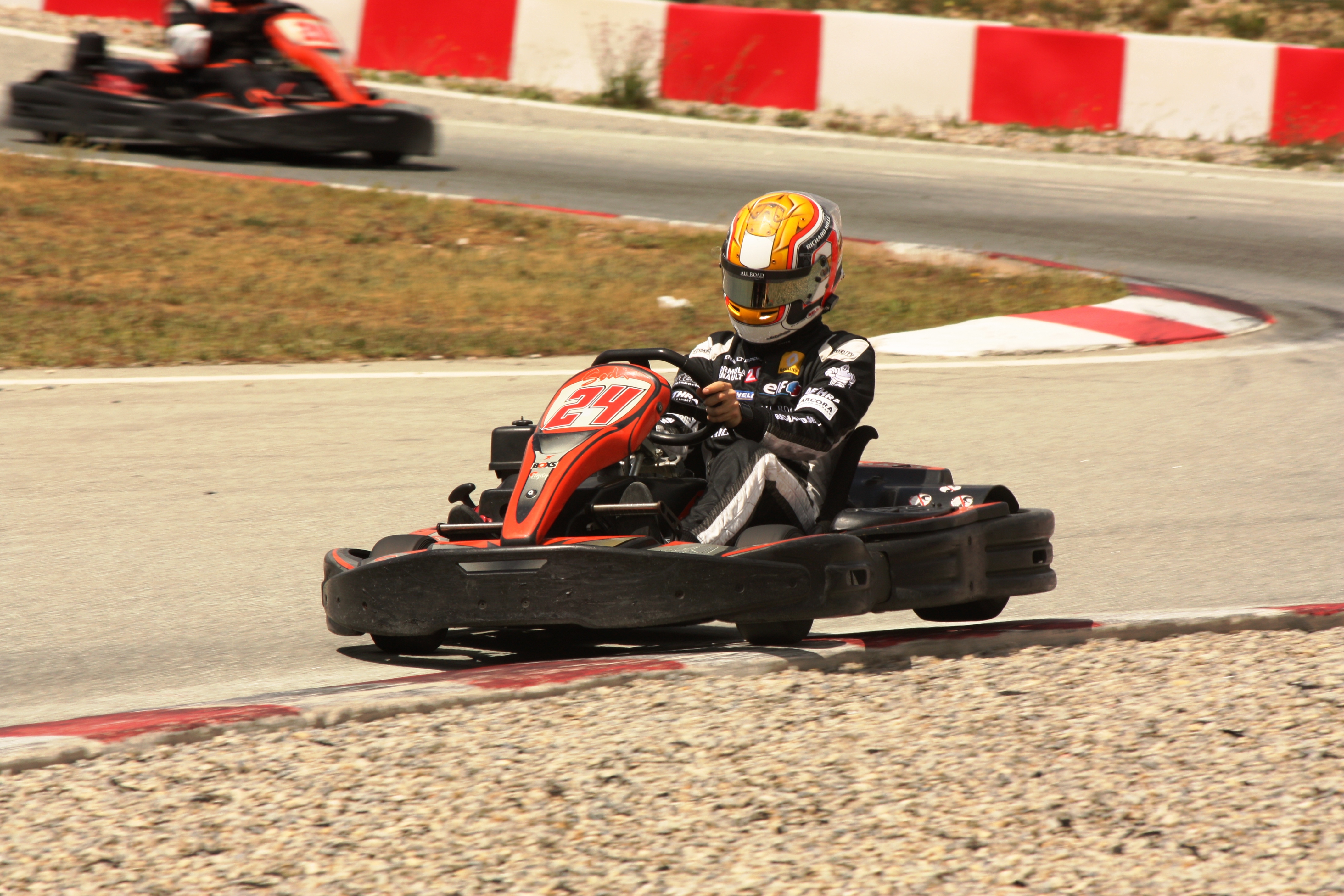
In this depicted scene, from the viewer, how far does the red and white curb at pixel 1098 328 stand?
27.0 ft

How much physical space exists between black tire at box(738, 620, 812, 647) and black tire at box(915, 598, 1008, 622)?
695mm

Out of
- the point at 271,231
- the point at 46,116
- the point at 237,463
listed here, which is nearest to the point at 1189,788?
the point at 237,463

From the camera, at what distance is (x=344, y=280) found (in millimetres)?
9422

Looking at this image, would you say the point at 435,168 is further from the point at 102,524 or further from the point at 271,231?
the point at 102,524

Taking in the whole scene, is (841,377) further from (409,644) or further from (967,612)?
(409,644)

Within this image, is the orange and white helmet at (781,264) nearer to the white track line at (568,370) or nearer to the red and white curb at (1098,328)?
the white track line at (568,370)

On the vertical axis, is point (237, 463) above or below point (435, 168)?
below

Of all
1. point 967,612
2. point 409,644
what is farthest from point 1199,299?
point 409,644

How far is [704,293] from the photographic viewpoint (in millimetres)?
9461

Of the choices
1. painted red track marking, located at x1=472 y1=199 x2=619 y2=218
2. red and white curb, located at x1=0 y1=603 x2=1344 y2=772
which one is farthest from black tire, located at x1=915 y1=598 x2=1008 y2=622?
painted red track marking, located at x1=472 y1=199 x2=619 y2=218

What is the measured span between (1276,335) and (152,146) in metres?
8.61

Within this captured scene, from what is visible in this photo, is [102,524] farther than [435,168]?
No

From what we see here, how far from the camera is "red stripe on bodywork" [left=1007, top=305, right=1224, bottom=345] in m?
8.41

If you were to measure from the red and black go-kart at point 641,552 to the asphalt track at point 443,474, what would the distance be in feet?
0.91
